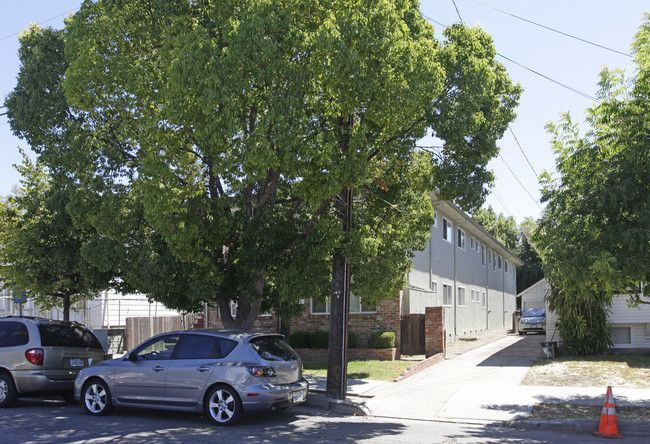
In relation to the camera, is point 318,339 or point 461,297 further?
point 461,297

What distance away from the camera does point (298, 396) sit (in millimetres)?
10328

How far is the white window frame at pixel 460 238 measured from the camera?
2788 cm

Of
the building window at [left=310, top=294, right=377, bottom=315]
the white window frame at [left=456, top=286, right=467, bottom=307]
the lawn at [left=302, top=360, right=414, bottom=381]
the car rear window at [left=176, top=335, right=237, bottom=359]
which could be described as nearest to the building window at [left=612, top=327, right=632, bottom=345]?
the lawn at [left=302, top=360, right=414, bottom=381]

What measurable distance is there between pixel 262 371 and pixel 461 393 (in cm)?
516

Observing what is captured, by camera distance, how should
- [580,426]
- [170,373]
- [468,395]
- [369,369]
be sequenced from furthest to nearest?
[369,369] → [468,395] → [170,373] → [580,426]

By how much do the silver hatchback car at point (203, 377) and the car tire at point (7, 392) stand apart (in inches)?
60.6

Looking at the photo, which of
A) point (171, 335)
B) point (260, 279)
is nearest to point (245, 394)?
point (171, 335)

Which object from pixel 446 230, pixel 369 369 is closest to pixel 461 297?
pixel 446 230

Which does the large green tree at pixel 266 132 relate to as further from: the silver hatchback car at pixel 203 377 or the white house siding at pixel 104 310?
the white house siding at pixel 104 310

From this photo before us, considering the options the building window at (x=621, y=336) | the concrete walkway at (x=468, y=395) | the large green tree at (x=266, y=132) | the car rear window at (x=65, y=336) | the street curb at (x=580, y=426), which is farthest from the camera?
the building window at (x=621, y=336)

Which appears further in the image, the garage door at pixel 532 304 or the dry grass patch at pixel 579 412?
the garage door at pixel 532 304

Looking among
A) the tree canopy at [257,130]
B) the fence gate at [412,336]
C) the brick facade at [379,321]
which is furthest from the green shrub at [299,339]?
the tree canopy at [257,130]

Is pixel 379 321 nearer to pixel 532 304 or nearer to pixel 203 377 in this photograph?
pixel 203 377

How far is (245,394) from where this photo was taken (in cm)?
951
